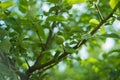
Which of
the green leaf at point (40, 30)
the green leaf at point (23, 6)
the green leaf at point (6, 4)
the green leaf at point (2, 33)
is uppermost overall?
the green leaf at point (6, 4)

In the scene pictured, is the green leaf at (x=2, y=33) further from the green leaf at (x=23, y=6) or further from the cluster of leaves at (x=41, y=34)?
the green leaf at (x=23, y=6)

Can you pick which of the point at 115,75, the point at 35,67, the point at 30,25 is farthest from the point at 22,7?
the point at 115,75

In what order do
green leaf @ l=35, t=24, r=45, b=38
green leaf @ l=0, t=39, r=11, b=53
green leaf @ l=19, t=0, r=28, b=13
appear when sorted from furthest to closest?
1. green leaf @ l=19, t=0, r=28, b=13
2. green leaf @ l=35, t=24, r=45, b=38
3. green leaf @ l=0, t=39, r=11, b=53

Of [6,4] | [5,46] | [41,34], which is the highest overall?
[6,4]

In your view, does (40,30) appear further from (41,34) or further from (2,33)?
(2,33)

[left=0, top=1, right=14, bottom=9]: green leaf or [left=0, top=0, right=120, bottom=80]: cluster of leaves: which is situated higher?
[left=0, top=1, right=14, bottom=9]: green leaf

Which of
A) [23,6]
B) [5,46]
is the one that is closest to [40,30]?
[23,6]

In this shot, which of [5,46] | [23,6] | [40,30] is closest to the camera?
[5,46]

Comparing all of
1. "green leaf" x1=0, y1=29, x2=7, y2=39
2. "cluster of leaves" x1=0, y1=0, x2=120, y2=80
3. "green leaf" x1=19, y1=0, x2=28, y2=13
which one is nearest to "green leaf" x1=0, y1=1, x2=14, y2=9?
"cluster of leaves" x1=0, y1=0, x2=120, y2=80

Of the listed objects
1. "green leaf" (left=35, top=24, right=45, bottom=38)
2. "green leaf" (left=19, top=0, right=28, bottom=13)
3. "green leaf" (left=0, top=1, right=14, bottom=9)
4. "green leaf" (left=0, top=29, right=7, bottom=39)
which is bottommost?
"green leaf" (left=35, top=24, right=45, bottom=38)

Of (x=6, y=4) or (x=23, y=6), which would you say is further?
(x=23, y=6)

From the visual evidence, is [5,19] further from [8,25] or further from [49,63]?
[49,63]

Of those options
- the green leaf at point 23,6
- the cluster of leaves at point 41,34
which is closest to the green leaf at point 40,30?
the cluster of leaves at point 41,34

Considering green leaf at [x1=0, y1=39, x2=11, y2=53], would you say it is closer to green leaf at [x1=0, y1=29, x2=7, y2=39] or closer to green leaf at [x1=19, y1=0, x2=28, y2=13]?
green leaf at [x1=0, y1=29, x2=7, y2=39]
